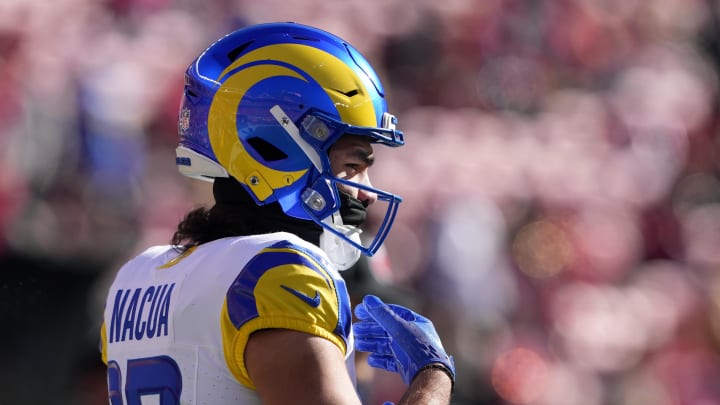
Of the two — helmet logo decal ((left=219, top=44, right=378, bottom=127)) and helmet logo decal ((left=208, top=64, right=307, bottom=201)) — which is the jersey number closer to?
helmet logo decal ((left=208, top=64, right=307, bottom=201))

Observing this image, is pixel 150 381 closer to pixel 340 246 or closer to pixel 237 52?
pixel 340 246

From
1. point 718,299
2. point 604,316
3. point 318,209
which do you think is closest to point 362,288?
point 318,209

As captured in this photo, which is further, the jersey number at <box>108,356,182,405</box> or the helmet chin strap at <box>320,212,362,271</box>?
the helmet chin strap at <box>320,212,362,271</box>

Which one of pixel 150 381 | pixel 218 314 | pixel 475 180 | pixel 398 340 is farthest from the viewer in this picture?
pixel 475 180

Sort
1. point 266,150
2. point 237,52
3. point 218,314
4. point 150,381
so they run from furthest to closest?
point 237,52 < point 266,150 < point 150,381 < point 218,314

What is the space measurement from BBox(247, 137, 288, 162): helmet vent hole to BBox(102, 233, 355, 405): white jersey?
0.27m

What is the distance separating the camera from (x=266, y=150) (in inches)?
105

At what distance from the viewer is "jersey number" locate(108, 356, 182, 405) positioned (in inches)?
94.2

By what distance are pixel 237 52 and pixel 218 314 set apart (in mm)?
777

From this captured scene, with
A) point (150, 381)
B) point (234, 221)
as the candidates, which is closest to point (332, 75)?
point (234, 221)

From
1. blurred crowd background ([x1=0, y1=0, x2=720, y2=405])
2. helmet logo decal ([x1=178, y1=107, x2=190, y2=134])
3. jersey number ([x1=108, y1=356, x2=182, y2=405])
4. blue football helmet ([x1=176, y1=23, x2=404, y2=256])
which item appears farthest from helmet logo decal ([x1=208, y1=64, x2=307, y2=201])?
blurred crowd background ([x1=0, y1=0, x2=720, y2=405])

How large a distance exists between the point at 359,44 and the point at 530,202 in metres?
1.80

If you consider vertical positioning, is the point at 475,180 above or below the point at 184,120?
below

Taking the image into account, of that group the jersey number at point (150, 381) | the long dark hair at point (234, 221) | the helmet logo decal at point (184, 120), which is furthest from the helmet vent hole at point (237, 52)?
the jersey number at point (150, 381)
